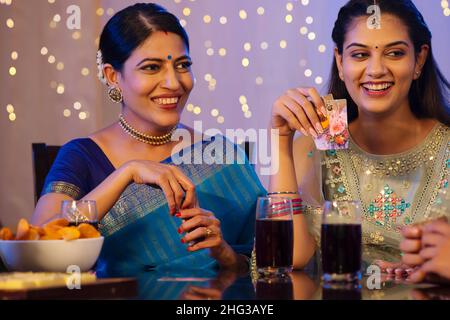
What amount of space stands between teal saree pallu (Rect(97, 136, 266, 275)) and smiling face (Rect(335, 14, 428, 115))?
478mm

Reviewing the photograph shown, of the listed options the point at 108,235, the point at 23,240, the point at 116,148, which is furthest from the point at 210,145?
the point at 23,240

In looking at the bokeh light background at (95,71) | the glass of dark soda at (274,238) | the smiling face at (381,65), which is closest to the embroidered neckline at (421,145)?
the smiling face at (381,65)

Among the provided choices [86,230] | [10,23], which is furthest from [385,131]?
[10,23]

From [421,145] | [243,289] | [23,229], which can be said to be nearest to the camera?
[243,289]

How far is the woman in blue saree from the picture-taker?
89.4 inches

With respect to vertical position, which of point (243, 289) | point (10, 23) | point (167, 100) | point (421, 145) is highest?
point (10, 23)

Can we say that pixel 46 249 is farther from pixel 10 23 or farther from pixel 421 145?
pixel 10 23

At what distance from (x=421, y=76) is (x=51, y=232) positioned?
4.15ft

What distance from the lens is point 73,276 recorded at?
1432 mm

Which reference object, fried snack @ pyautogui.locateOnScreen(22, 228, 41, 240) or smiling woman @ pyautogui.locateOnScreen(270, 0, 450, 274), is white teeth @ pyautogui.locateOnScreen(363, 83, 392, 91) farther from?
fried snack @ pyautogui.locateOnScreen(22, 228, 41, 240)

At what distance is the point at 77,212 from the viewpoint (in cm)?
168

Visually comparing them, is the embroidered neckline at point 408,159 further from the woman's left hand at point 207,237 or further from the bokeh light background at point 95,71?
the bokeh light background at point 95,71

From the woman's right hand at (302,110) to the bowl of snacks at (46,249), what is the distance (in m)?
0.62

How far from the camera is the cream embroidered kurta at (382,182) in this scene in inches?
87.0
